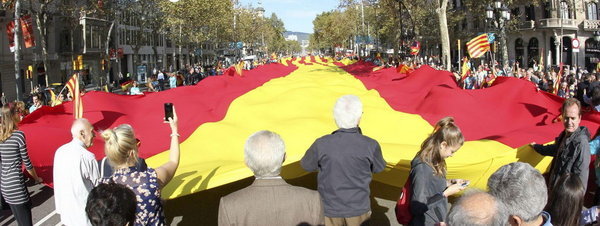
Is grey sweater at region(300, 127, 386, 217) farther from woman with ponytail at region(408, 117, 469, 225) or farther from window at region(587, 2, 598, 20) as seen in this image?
window at region(587, 2, 598, 20)

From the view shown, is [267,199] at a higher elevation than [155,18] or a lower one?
lower

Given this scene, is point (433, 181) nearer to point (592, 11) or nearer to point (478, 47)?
point (478, 47)

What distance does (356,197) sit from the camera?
4129mm

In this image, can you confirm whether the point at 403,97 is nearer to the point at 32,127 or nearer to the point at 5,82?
the point at 32,127

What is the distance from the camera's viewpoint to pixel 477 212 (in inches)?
91.6

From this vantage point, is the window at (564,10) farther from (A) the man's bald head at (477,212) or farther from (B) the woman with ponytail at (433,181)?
(A) the man's bald head at (477,212)

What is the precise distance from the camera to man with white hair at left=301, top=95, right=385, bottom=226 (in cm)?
407

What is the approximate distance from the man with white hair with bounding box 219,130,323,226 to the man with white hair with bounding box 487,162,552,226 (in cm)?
A: 112

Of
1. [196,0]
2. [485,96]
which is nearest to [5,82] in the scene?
[196,0]

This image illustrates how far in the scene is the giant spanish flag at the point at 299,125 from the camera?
20.6ft

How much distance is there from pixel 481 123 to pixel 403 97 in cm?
327

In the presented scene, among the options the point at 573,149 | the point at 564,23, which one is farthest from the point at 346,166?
the point at 564,23

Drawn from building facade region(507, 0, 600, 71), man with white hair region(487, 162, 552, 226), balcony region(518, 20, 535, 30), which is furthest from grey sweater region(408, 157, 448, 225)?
balcony region(518, 20, 535, 30)

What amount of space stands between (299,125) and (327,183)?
4052 mm
